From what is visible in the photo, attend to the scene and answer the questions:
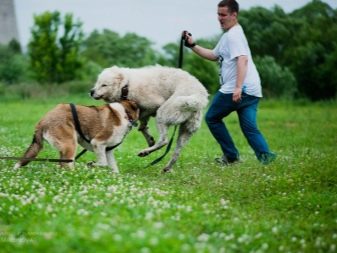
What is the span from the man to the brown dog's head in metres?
1.97

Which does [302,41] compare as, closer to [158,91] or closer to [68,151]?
[158,91]

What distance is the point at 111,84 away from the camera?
11.1 meters

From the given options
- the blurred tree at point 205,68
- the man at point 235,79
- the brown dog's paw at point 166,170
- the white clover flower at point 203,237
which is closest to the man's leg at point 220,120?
the man at point 235,79

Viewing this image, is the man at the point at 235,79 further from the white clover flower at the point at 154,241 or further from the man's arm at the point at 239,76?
the white clover flower at the point at 154,241

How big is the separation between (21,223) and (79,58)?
2253 inches

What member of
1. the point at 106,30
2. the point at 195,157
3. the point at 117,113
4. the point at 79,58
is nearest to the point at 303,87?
the point at 79,58

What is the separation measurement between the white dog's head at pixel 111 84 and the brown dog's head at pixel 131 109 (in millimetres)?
354

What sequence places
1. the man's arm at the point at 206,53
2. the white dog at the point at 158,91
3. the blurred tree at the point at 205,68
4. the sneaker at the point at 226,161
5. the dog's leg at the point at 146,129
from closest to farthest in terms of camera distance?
the white dog at the point at 158,91
the dog's leg at the point at 146,129
the man's arm at the point at 206,53
the sneaker at the point at 226,161
the blurred tree at the point at 205,68

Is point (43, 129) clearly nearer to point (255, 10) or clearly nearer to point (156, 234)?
point (156, 234)

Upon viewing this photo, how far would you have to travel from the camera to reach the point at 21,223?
6.50 m

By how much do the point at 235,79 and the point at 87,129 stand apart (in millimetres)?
3209

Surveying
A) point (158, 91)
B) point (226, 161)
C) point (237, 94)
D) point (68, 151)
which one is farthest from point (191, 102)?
point (68, 151)

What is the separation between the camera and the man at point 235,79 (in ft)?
37.2

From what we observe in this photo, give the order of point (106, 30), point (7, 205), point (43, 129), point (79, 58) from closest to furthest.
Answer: point (7, 205) → point (43, 129) → point (79, 58) → point (106, 30)
